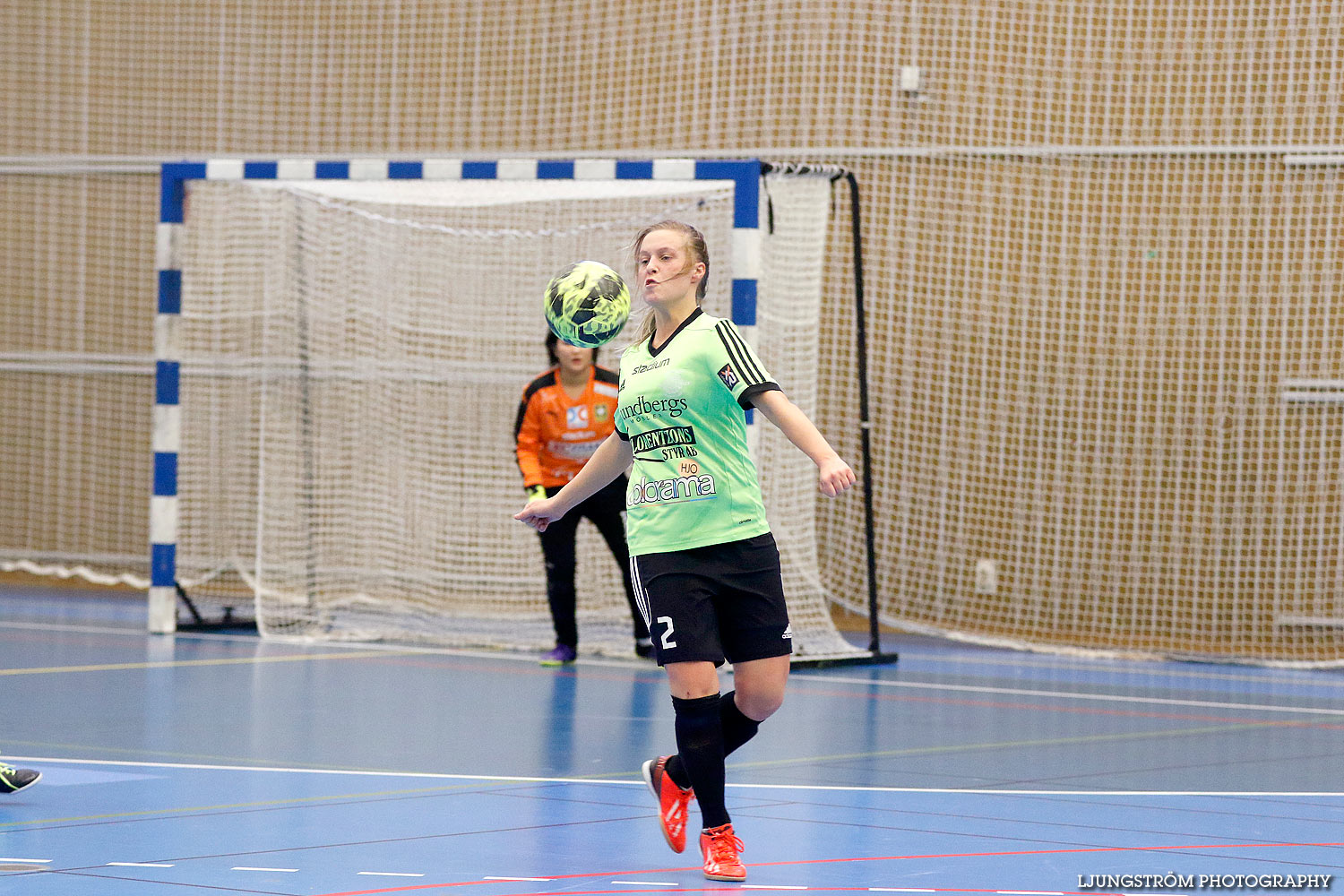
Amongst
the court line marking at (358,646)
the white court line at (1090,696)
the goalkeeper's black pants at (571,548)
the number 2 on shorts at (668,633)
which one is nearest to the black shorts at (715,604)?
the number 2 on shorts at (668,633)

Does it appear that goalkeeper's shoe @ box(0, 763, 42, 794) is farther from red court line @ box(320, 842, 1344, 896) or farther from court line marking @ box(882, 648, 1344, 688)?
court line marking @ box(882, 648, 1344, 688)

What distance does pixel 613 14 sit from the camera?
45.4 feet

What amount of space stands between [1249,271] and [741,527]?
327 inches

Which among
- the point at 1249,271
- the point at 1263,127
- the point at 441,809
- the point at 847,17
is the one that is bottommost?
the point at 441,809

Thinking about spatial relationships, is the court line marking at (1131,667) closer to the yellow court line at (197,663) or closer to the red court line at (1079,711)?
the red court line at (1079,711)

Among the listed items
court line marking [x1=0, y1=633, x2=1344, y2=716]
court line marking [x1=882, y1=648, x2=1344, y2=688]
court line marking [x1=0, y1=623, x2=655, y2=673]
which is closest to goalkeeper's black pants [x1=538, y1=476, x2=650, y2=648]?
court line marking [x1=0, y1=623, x2=655, y2=673]

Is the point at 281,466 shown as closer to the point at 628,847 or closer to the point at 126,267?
the point at 126,267

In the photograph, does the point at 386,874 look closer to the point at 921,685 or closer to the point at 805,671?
the point at 921,685

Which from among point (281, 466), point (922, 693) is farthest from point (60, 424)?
point (922, 693)

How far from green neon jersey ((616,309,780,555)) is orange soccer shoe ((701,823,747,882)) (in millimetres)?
734

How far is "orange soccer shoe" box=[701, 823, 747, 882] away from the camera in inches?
166

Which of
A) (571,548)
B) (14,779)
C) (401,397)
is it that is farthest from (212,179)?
(14,779)

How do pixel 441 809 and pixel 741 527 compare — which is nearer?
pixel 741 527

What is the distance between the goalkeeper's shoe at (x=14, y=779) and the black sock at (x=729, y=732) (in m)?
2.00
